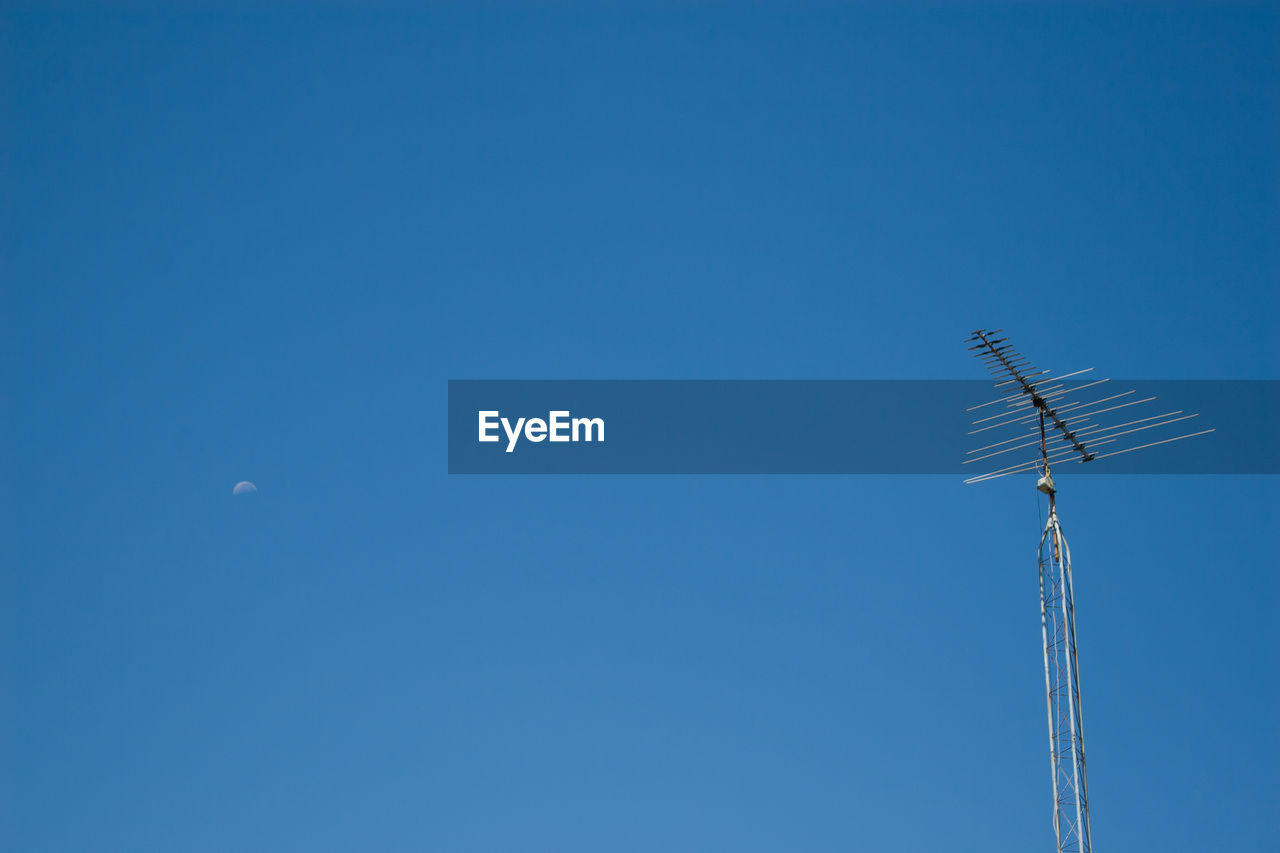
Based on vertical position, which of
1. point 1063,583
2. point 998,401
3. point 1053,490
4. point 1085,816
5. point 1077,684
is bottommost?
point 1085,816

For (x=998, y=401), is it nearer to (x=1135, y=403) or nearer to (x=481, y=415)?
(x=1135, y=403)

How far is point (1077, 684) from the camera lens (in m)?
17.6

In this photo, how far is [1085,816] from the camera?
55.6 feet

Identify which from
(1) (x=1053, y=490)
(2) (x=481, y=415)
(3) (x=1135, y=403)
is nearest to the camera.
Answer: (1) (x=1053, y=490)

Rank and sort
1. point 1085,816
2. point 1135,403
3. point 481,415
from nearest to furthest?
point 1085,816 → point 1135,403 → point 481,415

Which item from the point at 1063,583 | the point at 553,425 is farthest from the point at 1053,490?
the point at 553,425

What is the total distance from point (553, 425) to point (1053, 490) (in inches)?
467

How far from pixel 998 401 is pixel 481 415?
11639 mm

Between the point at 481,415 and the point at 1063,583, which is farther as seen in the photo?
the point at 481,415

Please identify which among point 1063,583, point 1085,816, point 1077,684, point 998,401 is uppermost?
point 998,401

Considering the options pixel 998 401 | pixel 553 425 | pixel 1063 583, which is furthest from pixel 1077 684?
pixel 553 425

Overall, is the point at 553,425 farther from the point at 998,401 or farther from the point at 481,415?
the point at 998,401

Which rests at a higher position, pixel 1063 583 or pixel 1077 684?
pixel 1063 583

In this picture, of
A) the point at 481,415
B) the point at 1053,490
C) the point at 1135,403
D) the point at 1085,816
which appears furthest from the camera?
the point at 481,415
